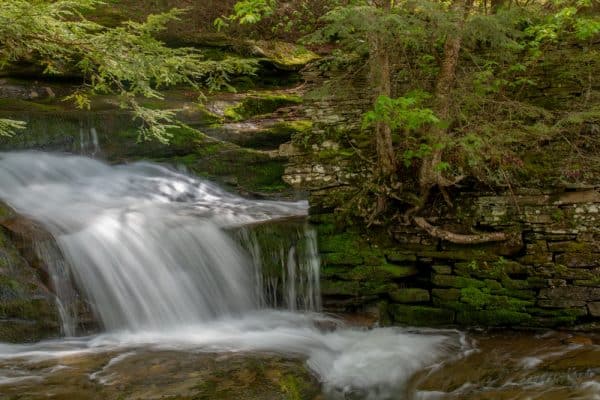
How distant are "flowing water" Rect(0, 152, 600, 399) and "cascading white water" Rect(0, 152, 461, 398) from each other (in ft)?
0.05

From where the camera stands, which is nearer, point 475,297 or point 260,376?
point 260,376

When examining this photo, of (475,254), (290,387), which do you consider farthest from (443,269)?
(290,387)

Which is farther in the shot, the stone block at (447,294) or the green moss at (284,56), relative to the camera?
the green moss at (284,56)

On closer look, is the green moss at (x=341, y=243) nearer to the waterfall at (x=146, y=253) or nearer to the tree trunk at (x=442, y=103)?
the waterfall at (x=146, y=253)

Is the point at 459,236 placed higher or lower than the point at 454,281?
higher

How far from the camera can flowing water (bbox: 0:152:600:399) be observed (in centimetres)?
404

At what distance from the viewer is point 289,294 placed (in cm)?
611

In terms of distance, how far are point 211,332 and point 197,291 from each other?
68cm

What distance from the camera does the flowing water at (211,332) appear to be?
13.3 ft

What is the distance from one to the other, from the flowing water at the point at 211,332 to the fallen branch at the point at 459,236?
1108 mm

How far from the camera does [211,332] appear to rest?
545 cm

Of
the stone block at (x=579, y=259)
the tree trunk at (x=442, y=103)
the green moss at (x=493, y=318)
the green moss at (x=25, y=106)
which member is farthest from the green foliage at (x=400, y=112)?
the green moss at (x=25, y=106)

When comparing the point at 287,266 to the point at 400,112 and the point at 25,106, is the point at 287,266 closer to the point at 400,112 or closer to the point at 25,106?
the point at 400,112

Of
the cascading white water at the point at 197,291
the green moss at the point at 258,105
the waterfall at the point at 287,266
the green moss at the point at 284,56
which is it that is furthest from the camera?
the green moss at the point at 284,56
